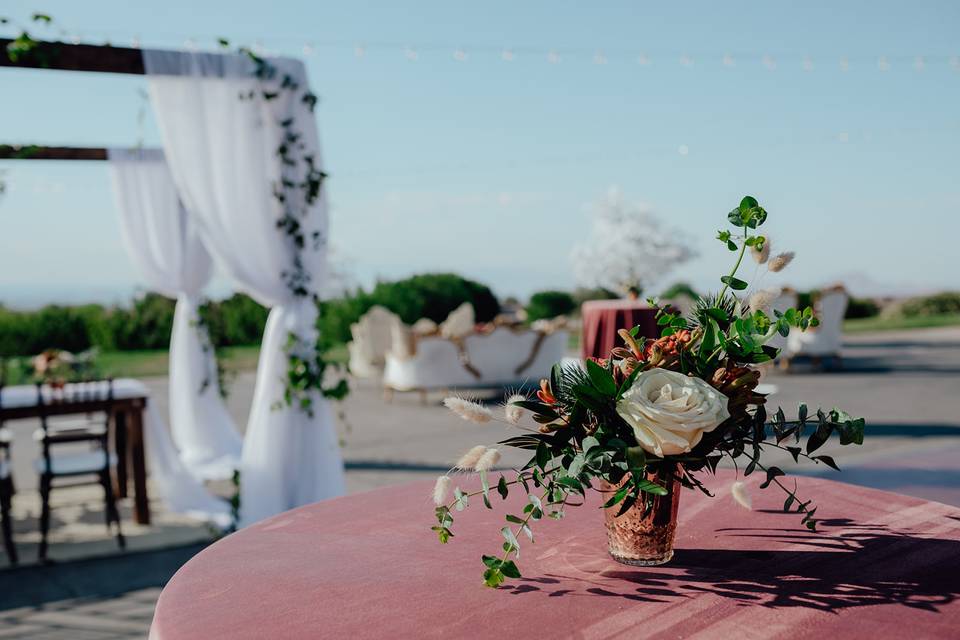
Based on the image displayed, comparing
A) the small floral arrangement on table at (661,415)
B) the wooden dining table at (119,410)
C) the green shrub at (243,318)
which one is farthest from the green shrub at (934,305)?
the small floral arrangement on table at (661,415)

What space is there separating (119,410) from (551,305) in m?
11.6

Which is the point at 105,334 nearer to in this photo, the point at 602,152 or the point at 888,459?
the point at 602,152

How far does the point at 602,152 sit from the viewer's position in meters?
17.5

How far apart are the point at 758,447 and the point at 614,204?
9.81 metres

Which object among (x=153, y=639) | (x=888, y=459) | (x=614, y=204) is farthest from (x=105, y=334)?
(x=153, y=639)

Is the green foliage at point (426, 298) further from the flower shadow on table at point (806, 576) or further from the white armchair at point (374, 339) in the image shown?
the flower shadow on table at point (806, 576)

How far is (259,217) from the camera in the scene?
416 cm

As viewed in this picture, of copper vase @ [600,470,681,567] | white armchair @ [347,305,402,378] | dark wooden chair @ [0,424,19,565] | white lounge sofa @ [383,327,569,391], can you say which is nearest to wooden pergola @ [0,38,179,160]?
dark wooden chair @ [0,424,19,565]

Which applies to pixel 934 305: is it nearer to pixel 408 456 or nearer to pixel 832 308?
pixel 832 308

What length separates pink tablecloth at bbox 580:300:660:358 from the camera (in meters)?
5.97

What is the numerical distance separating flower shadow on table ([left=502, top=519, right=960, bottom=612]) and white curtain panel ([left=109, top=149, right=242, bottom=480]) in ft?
16.5

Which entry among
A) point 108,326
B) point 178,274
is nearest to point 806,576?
point 178,274

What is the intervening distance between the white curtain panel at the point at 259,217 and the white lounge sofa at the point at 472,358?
4.23 meters

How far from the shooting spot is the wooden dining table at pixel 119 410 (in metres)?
4.43
